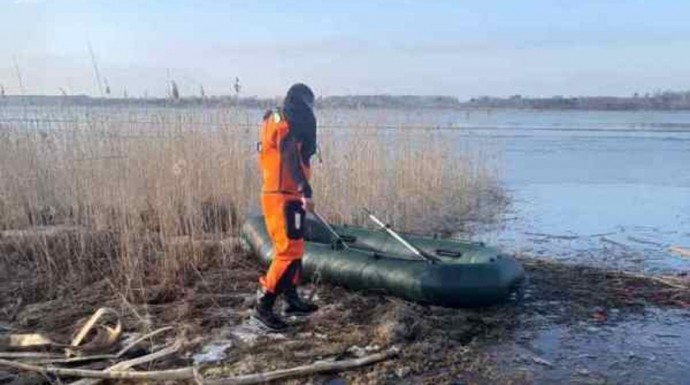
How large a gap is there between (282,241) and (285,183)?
0.43m

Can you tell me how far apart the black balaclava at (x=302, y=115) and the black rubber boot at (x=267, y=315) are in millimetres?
1048

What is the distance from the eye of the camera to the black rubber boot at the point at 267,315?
17.0 ft

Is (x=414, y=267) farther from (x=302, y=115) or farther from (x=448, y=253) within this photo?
(x=302, y=115)

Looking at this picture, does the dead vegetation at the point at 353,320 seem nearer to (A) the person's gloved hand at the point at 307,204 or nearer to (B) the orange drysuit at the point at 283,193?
(B) the orange drysuit at the point at 283,193

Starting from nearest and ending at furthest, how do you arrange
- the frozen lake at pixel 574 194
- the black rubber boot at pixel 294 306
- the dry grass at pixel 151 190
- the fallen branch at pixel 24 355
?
1. the fallen branch at pixel 24 355
2. the black rubber boot at pixel 294 306
3. the dry grass at pixel 151 190
4. the frozen lake at pixel 574 194

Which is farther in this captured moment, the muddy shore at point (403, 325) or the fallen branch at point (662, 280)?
the fallen branch at point (662, 280)

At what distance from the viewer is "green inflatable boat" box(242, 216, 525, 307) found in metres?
5.54

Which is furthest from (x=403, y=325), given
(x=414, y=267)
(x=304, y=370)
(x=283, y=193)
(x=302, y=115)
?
(x=302, y=115)

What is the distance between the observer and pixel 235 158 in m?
8.93

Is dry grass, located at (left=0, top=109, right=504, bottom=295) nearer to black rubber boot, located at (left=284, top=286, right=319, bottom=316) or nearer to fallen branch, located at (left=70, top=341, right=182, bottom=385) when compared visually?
black rubber boot, located at (left=284, top=286, right=319, bottom=316)

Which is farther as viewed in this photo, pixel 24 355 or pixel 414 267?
pixel 414 267

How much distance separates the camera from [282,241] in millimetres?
5172

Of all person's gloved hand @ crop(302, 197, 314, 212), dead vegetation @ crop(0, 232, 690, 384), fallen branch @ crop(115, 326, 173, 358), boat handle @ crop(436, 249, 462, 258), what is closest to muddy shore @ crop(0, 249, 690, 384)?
dead vegetation @ crop(0, 232, 690, 384)

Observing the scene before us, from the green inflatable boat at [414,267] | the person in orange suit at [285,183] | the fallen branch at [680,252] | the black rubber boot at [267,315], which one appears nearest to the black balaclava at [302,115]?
the person in orange suit at [285,183]
